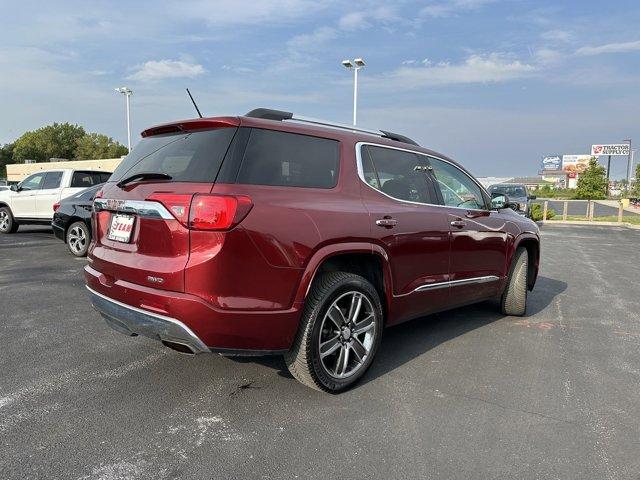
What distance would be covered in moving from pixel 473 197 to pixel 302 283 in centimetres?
255

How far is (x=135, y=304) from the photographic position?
3.11 metres

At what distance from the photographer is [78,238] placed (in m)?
9.23

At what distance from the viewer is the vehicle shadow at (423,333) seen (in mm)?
4039

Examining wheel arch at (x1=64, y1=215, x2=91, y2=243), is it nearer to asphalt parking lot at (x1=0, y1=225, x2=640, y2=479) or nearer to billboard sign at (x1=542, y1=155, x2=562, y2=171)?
asphalt parking lot at (x1=0, y1=225, x2=640, y2=479)

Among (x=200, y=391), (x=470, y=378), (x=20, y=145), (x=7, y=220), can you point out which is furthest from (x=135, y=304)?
(x=20, y=145)

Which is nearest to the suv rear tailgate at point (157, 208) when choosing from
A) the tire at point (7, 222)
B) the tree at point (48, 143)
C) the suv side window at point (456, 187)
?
the suv side window at point (456, 187)

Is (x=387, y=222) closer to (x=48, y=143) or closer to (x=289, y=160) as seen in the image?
(x=289, y=160)

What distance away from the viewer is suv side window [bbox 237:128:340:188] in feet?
10.1

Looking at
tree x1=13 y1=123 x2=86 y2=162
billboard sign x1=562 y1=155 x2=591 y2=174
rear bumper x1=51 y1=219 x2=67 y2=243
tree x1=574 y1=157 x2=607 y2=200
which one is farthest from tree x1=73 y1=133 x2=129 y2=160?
billboard sign x1=562 y1=155 x2=591 y2=174

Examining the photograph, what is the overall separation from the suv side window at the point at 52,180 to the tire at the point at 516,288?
419 inches

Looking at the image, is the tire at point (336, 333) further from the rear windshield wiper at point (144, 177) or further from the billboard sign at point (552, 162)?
the billboard sign at point (552, 162)

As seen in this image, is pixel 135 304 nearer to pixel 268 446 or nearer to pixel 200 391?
pixel 200 391

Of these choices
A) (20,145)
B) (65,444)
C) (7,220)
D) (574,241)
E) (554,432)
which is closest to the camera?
(65,444)

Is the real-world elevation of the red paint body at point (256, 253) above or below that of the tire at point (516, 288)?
above
